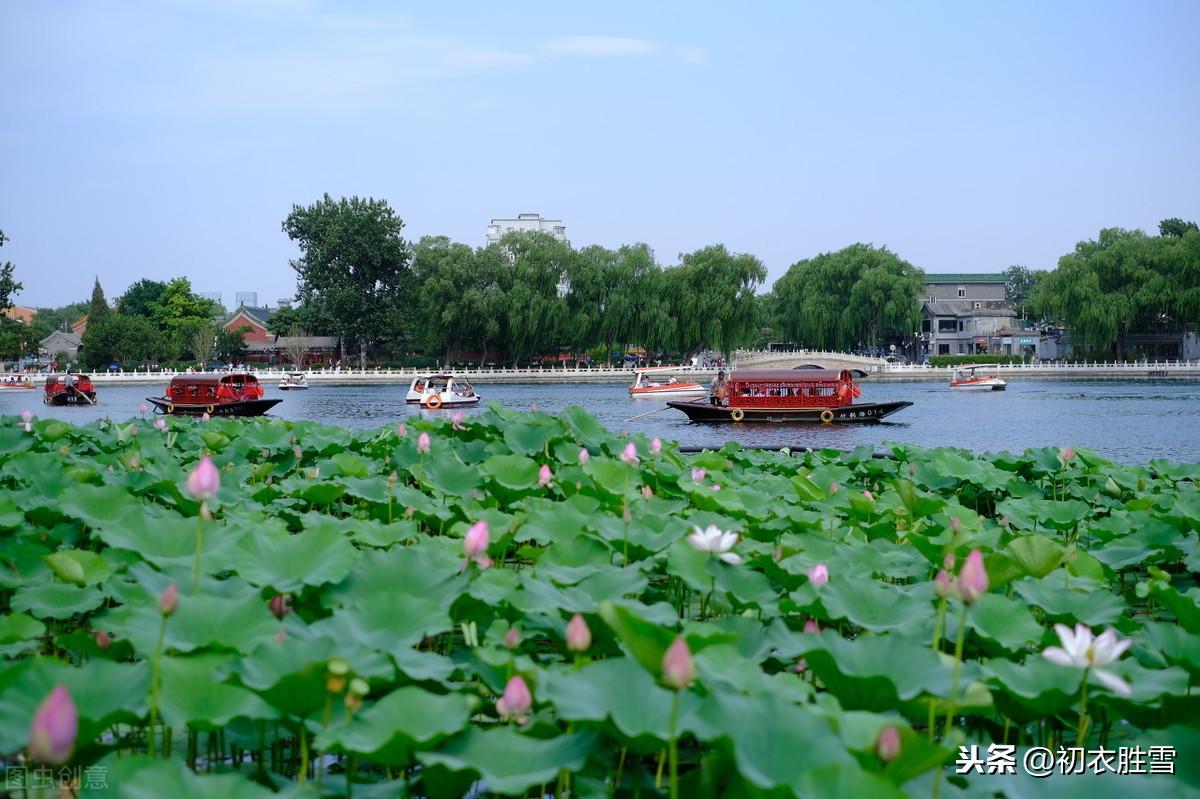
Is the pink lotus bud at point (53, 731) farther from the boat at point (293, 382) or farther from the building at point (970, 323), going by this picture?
the building at point (970, 323)

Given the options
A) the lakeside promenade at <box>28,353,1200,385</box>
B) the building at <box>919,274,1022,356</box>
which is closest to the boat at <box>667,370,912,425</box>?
the lakeside promenade at <box>28,353,1200,385</box>

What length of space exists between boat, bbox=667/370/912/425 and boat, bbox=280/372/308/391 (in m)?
28.2

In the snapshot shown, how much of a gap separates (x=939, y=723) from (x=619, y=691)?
0.91 meters

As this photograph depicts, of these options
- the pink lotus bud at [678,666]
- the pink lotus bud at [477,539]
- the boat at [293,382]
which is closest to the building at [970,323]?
the boat at [293,382]

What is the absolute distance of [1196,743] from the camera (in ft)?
5.18

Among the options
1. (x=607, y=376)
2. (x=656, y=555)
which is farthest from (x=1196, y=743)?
(x=607, y=376)

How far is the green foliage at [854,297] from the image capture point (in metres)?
52.1

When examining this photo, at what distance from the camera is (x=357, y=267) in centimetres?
5375

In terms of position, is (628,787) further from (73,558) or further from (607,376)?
(607,376)

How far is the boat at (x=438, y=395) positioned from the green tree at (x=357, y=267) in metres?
20.0

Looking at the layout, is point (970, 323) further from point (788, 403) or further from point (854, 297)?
point (788, 403)

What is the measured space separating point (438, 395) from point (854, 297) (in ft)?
94.8

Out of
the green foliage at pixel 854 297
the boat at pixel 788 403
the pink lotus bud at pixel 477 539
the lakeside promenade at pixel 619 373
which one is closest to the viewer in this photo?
the pink lotus bud at pixel 477 539

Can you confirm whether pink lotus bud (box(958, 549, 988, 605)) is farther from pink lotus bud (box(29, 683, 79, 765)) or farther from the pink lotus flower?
pink lotus bud (box(29, 683, 79, 765))
